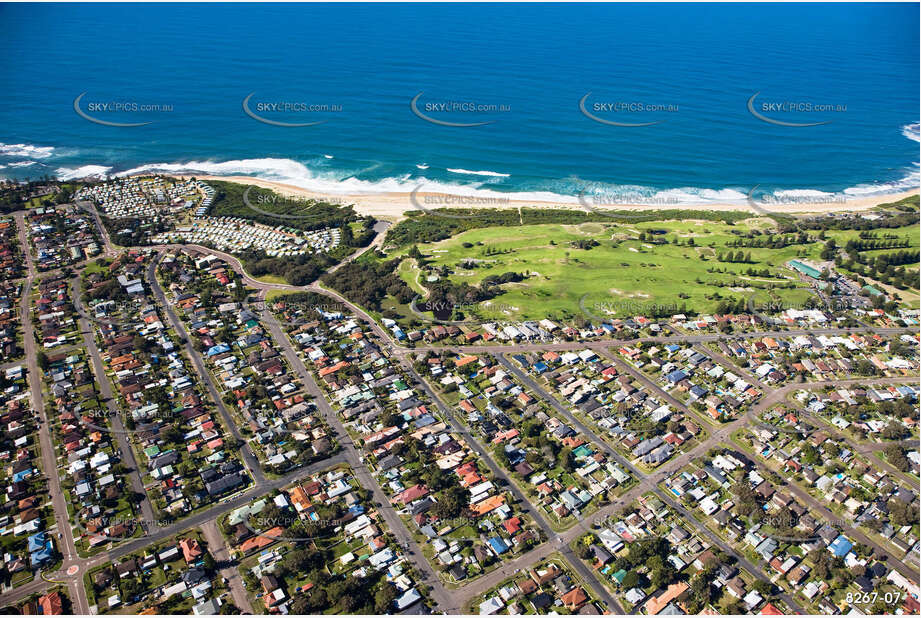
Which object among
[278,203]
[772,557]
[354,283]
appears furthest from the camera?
[278,203]

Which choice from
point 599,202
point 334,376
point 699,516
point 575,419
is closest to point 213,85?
point 599,202

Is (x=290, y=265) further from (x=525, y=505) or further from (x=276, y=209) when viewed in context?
(x=525, y=505)

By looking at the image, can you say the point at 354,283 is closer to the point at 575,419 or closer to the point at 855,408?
the point at 575,419

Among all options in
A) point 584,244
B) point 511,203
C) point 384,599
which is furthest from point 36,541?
point 511,203

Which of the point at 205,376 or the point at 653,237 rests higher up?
the point at 653,237

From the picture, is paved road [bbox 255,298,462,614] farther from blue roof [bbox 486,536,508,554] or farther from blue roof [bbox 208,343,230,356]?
blue roof [bbox 208,343,230,356]

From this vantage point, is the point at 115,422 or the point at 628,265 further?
the point at 628,265
